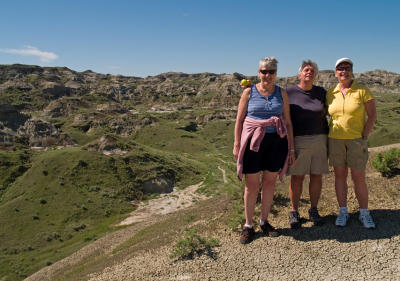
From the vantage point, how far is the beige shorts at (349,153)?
5316 mm

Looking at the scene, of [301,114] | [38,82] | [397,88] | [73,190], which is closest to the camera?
[301,114]

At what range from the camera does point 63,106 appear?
307ft

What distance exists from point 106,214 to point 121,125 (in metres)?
54.2

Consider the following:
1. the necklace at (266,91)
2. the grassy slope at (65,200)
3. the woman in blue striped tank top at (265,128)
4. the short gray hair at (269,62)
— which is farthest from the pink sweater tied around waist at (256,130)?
the grassy slope at (65,200)

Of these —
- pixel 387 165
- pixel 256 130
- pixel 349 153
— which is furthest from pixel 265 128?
pixel 387 165

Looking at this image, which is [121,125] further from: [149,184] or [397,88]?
[397,88]

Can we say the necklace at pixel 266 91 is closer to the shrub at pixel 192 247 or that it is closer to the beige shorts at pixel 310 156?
the beige shorts at pixel 310 156

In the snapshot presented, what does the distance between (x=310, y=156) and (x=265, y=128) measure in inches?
46.9

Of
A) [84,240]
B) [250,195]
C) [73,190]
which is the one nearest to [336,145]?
[250,195]

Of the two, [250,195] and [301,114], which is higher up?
[301,114]

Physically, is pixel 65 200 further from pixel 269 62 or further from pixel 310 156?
pixel 269 62

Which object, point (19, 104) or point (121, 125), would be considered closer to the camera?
point (121, 125)

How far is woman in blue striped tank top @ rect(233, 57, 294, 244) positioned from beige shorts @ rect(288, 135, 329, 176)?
Answer: 0.29 m

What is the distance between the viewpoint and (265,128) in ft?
16.5
